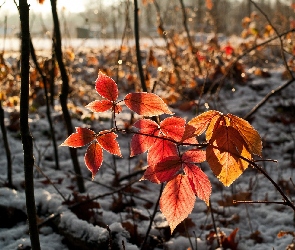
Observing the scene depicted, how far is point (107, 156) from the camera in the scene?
346 cm

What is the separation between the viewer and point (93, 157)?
0.89 meters

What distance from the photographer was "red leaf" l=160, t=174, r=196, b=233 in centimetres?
85

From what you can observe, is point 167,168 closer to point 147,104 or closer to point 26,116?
point 147,104

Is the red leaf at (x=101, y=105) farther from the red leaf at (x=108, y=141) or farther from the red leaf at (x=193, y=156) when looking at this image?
the red leaf at (x=193, y=156)

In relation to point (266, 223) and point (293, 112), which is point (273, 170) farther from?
point (293, 112)

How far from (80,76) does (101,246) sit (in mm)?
7348

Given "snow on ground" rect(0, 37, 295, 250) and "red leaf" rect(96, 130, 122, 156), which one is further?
"snow on ground" rect(0, 37, 295, 250)

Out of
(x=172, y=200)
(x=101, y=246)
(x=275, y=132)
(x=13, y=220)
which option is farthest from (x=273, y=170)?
(x=172, y=200)

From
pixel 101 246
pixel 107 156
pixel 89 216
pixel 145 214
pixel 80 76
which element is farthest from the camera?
pixel 80 76

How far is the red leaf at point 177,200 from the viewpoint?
85 centimetres

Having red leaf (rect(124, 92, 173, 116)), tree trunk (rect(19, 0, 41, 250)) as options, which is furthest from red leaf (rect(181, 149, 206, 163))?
tree trunk (rect(19, 0, 41, 250))

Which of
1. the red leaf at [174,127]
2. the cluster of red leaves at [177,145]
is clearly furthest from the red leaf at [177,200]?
the red leaf at [174,127]

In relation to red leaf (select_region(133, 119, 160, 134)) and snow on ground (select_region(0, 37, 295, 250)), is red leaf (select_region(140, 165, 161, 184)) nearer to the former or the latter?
red leaf (select_region(133, 119, 160, 134))

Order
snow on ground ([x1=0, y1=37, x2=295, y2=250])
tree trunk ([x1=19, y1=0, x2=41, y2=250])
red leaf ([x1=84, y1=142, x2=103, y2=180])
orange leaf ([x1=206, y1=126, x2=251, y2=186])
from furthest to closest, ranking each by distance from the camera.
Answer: snow on ground ([x1=0, y1=37, x2=295, y2=250]) → tree trunk ([x1=19, y1=0, x2=41, y2=250]) → red leaf ([x1=84, y1=142, x2=103, y2=180]) → orange leaf ([x1=206, y1=126, x2=251, y2=186])
